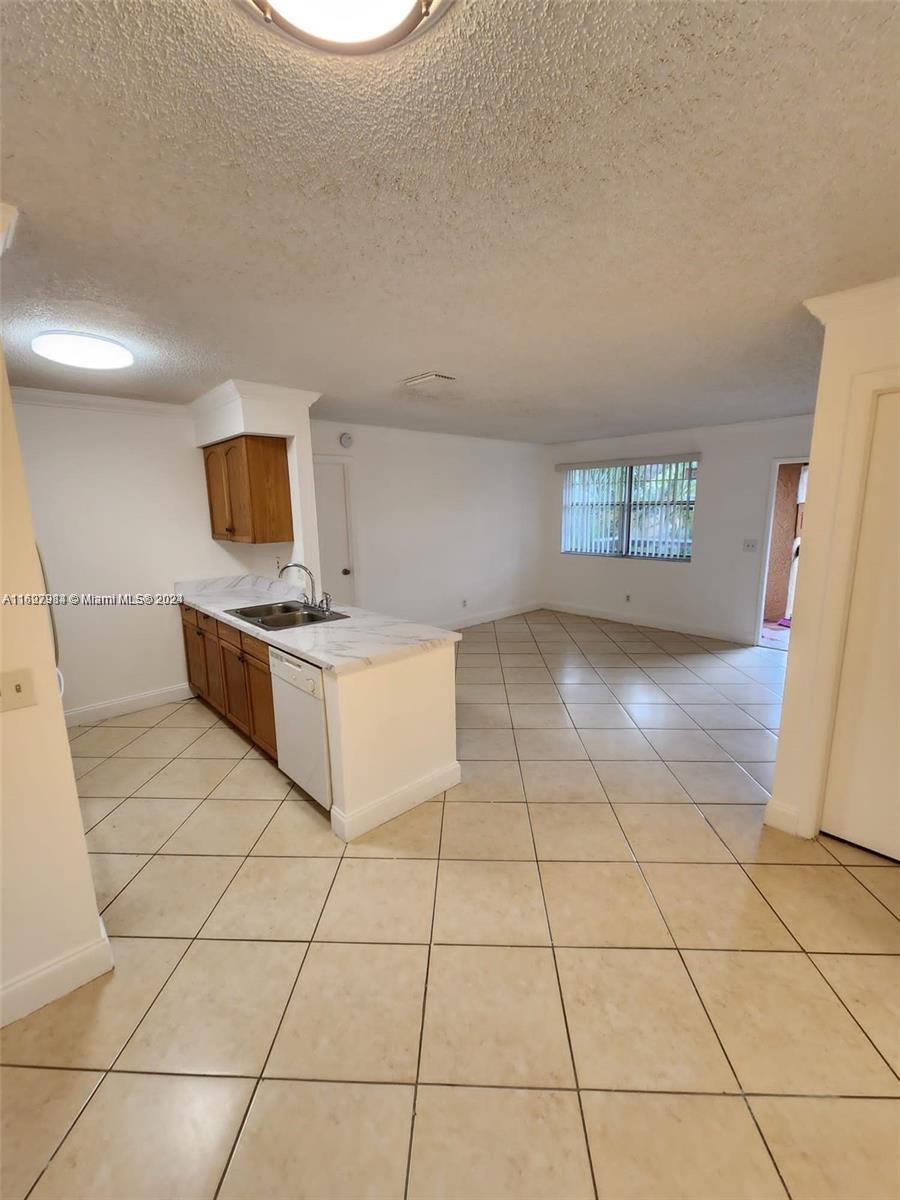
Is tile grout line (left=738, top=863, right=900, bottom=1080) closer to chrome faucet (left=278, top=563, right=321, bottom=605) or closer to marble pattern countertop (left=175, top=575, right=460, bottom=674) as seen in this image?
marble pattern countertop (left=175, top=575, right=460, bottom=674)

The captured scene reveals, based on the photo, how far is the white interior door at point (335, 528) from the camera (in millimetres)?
4559

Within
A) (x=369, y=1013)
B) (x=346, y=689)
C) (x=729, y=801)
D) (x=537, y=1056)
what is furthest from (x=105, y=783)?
(x=729, y=801)

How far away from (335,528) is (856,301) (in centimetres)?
391

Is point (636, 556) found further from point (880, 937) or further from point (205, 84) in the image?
point (205, 84)

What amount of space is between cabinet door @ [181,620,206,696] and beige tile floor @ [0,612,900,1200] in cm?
109

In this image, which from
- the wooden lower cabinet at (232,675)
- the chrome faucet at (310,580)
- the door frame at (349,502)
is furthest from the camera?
the door frame at (349,502)

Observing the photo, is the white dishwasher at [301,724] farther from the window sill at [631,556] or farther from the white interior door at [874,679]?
the window sill at [631,556]

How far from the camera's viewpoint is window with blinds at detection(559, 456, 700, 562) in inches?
221

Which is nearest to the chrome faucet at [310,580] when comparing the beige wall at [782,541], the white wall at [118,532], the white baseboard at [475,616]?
the white wall at [118,532]

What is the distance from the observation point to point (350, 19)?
31.4 inches

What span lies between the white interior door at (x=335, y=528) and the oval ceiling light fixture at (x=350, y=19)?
3790 mm

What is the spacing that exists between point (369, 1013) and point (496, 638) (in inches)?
167

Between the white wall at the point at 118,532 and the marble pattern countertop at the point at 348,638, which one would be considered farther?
the white wall at the point at 118,532

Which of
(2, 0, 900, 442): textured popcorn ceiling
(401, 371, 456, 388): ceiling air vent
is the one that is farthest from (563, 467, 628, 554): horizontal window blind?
(2, 0, 900, 442): textured popcorn ceiling
